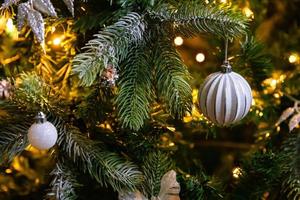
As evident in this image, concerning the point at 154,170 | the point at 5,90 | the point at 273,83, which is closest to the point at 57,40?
the point at 5,90

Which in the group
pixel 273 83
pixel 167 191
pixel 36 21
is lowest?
pixel 167 191

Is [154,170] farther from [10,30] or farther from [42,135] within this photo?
[10,30]

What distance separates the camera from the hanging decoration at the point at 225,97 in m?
Answer: 0.55

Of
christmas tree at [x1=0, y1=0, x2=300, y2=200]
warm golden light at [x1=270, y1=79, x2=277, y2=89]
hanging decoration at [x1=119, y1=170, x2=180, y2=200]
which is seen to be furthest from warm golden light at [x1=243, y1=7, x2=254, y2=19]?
hanging decoration at [x1=119, y1=170, x2=180, y2=200]

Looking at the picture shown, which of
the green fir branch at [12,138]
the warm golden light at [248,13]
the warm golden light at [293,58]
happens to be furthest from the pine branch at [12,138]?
the warm golden light at [293,58]

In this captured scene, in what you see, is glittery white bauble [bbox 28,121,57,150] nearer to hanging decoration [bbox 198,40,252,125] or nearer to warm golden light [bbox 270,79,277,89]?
hanging decoration [bbox 198,40,252,125]

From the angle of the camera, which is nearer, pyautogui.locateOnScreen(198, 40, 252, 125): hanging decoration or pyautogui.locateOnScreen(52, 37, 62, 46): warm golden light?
pyautogui.locateOnScreen(198, 40, 252, 125): hanging decoration

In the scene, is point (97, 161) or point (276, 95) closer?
point (97, 161)

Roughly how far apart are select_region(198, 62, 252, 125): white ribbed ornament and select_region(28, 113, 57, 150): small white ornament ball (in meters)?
0.17

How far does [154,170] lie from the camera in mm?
608

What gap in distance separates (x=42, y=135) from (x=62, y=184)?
81 mm

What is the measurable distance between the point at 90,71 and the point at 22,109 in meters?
0.12

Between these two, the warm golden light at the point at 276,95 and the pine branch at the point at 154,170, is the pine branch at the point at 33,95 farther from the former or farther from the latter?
the warm golden light at the point at 276,95

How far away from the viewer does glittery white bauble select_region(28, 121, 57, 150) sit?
1.76 feet
